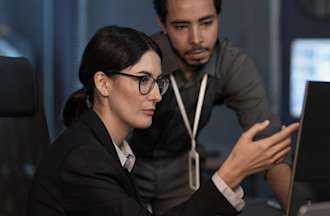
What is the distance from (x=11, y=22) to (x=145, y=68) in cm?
237

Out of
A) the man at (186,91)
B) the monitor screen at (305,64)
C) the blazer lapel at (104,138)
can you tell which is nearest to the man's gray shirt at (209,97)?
the man at (186,91)

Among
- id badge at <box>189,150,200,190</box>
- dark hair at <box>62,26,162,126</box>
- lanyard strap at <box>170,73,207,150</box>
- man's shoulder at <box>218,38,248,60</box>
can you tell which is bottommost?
id badge at <box>189,150,200,190</box>

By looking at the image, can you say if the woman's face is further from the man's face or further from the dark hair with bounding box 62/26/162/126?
the man's face

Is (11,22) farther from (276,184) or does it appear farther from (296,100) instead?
(276,184)

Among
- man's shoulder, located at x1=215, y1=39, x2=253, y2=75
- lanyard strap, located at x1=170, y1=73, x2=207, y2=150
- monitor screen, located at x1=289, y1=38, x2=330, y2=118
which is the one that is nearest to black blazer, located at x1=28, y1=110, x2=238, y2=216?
lanyard strap, located at x1=170, y1=73, x2=207, y2=150

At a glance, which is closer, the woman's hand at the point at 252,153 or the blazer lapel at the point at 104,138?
the woman's hand at the point at 252,153

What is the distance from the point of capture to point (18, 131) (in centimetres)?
185

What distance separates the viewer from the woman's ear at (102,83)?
156 cm

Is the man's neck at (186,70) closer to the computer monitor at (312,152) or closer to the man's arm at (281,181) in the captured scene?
the man's arm at (281,181)

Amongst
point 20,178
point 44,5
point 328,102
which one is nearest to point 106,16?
point 44,5

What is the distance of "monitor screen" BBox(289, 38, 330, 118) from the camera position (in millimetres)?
3836

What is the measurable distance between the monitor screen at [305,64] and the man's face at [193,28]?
1980 mm

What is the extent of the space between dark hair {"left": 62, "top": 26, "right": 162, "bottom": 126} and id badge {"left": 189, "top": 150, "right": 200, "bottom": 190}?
43cm

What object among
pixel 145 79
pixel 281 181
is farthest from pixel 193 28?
pixel 281 181
